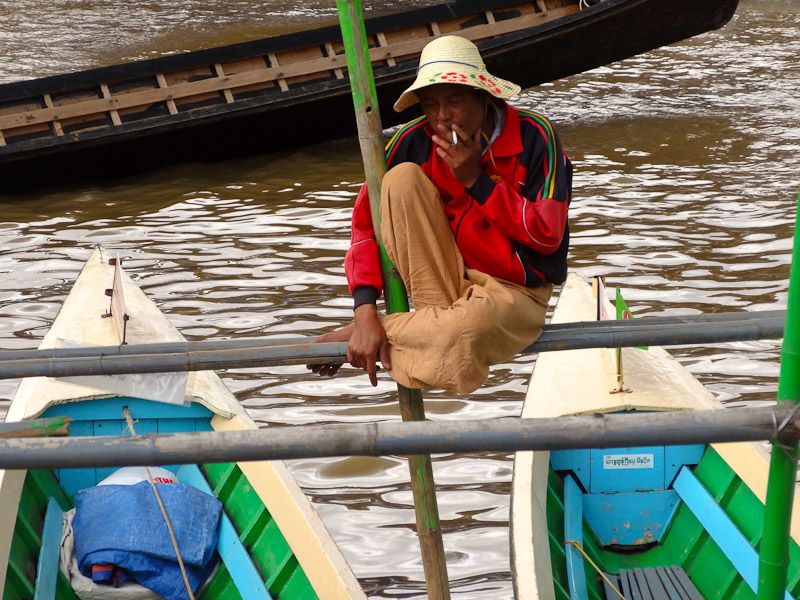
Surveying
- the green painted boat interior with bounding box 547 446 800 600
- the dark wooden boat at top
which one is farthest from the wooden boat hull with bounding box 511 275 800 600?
the dark wooden boat at top

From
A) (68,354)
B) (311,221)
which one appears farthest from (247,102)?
(68,354)

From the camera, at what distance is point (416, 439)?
1.79 meters

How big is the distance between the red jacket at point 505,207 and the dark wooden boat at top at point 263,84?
20.3 ft

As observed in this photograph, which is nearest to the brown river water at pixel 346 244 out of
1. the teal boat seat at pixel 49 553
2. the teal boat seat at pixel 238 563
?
the teal boat seat at pixel 238 563

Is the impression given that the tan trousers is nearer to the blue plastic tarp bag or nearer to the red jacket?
the red jacket

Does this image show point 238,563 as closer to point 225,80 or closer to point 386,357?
point 386,357

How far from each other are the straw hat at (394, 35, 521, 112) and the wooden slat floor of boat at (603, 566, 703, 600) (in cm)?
178

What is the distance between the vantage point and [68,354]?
92.9 inches

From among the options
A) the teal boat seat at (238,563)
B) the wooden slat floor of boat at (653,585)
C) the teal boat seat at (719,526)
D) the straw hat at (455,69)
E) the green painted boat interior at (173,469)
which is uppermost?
the straw hat at (455,69)

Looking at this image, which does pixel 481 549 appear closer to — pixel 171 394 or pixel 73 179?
pixel 171 394

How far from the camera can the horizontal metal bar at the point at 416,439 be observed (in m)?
1.74

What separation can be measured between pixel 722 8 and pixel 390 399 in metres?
6.58

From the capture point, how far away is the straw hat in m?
2.32

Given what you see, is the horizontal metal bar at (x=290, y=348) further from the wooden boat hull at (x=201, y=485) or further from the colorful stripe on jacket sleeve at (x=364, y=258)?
the wooden boat hull at (x=201, y=485)
